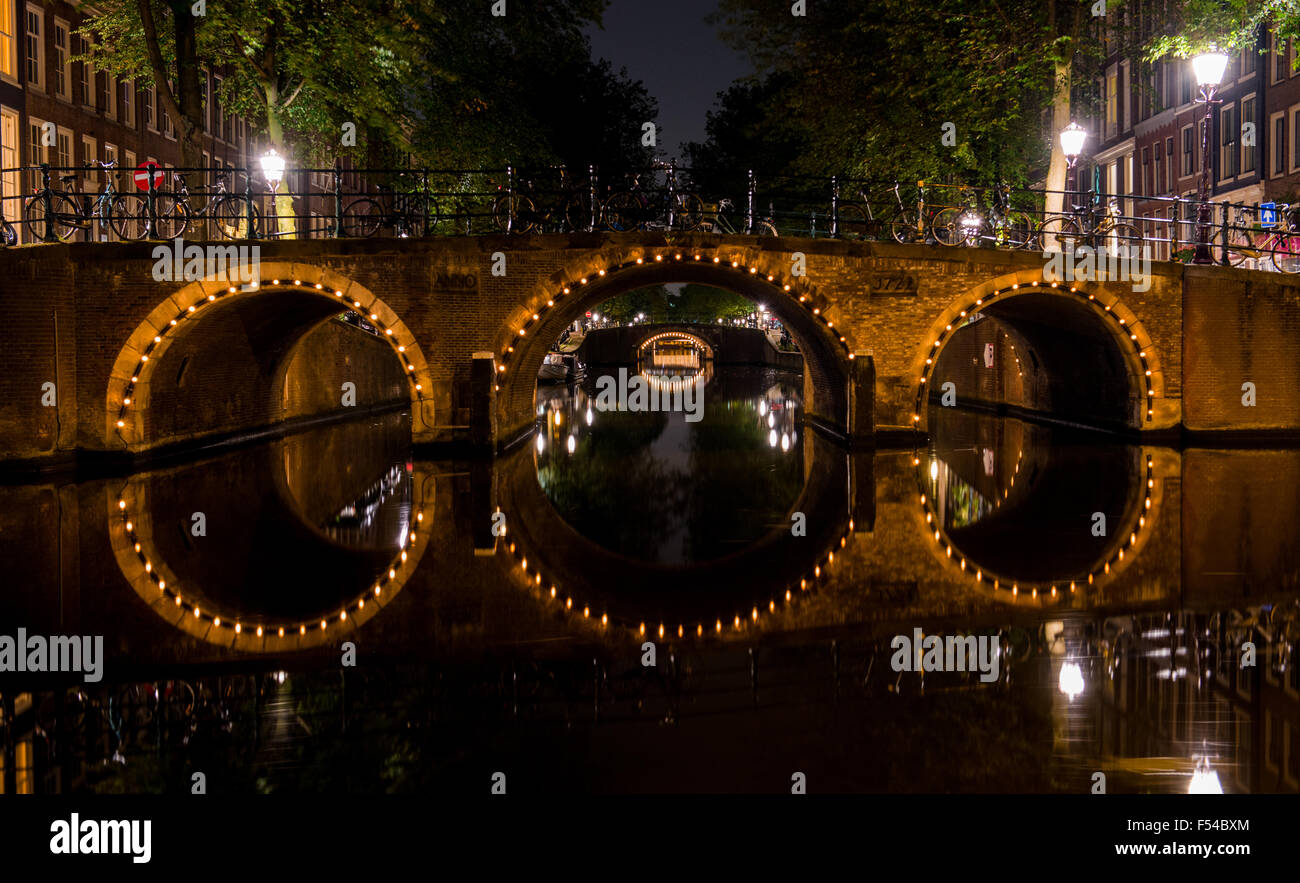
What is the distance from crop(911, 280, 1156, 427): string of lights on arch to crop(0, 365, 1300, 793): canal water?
4405mm

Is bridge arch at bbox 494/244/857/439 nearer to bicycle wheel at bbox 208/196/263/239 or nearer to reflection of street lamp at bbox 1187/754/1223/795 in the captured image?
bicycle wheel at bbox 208/196/263/239

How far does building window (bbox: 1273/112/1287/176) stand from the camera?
3122 cm

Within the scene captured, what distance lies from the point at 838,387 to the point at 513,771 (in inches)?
692

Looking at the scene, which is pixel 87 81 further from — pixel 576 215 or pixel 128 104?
pixel 576 215

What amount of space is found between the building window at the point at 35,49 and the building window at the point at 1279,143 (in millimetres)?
33902

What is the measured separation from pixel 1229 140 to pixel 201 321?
105 feet

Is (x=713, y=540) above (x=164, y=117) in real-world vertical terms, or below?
below

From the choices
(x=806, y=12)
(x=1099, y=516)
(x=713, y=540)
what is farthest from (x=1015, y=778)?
(x=806, y=12)

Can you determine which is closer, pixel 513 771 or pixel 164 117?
pixel 513 771

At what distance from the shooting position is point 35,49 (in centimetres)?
2580
